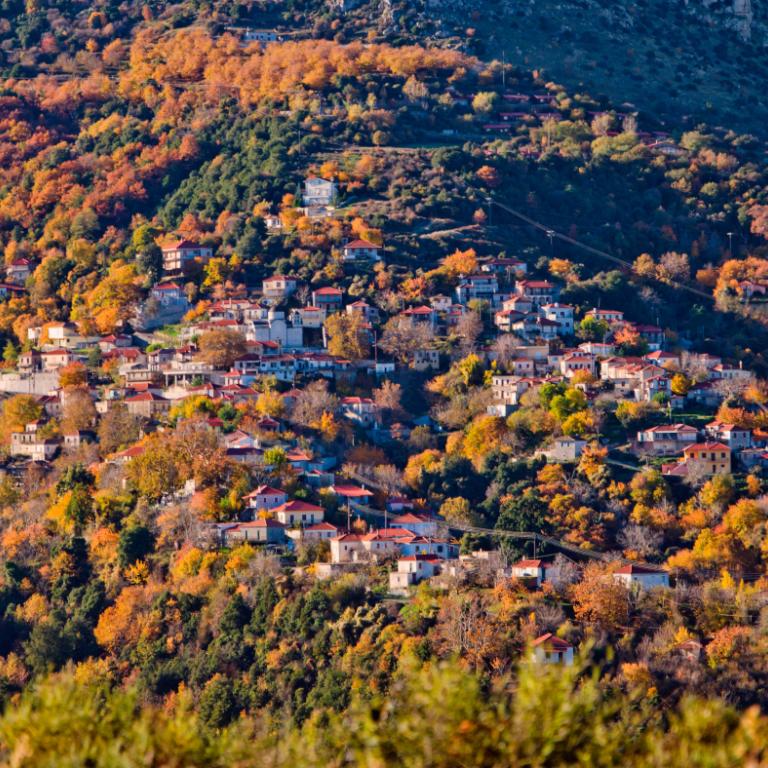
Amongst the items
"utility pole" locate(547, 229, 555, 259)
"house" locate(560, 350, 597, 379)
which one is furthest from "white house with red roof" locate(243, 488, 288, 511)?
"utility pole" locate(547, 229, 555, 259)

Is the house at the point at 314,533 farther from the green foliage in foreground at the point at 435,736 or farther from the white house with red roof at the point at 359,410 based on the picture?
the green foliage in foreground at the point at 435,736

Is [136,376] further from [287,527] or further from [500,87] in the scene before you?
[500,87]

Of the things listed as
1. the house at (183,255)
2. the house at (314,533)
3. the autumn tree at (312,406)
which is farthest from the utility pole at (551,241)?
the house at (314,533)

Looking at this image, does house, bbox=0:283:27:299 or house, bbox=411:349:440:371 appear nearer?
house, bbox=411:349:440:371

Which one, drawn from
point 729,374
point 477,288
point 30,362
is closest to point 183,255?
point 30,362

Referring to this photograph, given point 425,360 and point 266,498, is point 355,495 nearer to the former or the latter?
point 266,498

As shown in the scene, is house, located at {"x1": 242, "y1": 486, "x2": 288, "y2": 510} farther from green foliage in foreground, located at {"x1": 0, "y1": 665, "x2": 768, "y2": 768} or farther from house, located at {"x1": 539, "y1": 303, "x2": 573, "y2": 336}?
green foliage in foreground, located at {"x1": 0, "y1": 665, "x2": 768, "y2": 768}

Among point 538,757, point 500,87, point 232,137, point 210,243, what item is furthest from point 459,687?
point 500,87

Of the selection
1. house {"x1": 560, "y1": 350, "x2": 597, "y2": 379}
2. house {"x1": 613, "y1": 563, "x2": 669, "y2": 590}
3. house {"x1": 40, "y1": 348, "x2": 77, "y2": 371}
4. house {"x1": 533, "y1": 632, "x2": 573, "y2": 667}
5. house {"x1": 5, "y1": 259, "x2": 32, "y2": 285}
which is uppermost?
house {"x1": 533, "y1": 632, "x2": 573, "y2": 667}

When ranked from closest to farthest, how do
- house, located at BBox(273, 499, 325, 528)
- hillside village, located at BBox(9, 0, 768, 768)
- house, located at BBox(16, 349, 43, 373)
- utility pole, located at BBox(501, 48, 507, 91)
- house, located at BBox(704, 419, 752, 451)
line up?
hillside village, located at BBox(9, 0, 768, 768), house, located at BBox(273, 499, 325, 528), house, located at BBox(704, 419, 752, 451), house, located at BBox(16, 349, 43, 373), utility pole, located at BBox(501, 48, 507, 91)
